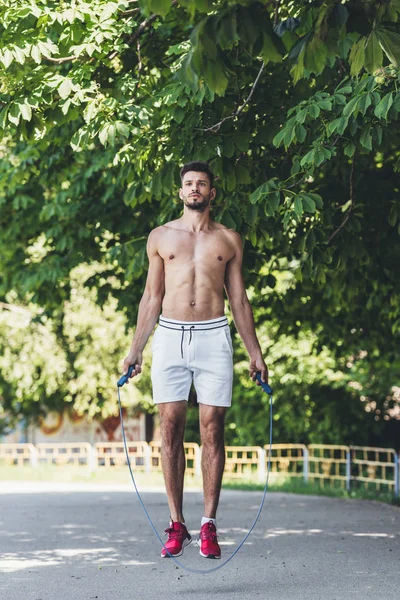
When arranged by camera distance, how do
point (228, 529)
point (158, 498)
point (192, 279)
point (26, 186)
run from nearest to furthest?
1. point (192, 279)
2. point (228, 529)
3. point (26, 186)
4. point (158, 498)

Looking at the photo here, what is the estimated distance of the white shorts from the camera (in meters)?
7.68

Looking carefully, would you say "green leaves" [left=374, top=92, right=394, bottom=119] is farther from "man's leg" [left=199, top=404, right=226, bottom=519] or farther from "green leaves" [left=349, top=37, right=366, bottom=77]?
"green leaves" [left=349, top=37, right=366, bottom=77]

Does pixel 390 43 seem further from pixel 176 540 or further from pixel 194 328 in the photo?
pixel 176 540

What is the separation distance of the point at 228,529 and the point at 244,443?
20755 mm

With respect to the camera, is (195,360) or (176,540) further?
(195,360)

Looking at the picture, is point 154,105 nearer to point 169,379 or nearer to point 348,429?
point 169,379

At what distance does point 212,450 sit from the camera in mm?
7785

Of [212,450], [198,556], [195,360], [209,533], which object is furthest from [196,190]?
[198,556]

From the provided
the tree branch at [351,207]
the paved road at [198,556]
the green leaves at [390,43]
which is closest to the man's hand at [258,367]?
the paved road at [198,556]

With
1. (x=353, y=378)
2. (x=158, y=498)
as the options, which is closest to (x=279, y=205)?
(x=158, y=498)

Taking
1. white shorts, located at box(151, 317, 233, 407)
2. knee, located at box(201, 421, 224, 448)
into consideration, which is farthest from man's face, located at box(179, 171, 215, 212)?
knee, located at box(201, 421, 224, 448)

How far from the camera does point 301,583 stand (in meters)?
7.85

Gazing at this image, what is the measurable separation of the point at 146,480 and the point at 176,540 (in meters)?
20.7

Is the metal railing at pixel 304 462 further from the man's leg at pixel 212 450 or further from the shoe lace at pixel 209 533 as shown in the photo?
the shoe lace at pixel 209 533
